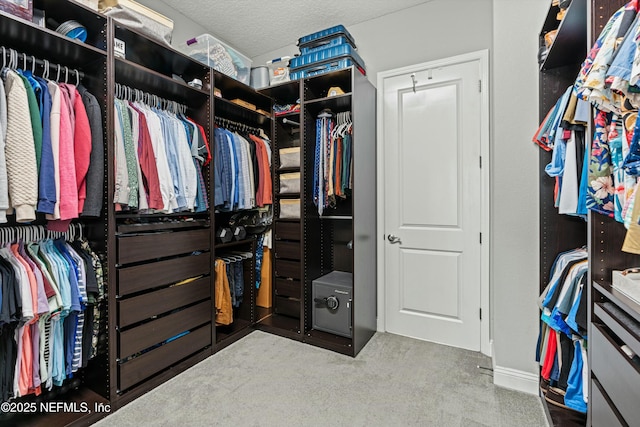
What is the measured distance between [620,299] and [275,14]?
→ 3066 mm

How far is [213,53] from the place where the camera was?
2.46 meters

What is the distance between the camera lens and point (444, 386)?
6.45 feet

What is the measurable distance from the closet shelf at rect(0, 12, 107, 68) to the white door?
2.18 metres

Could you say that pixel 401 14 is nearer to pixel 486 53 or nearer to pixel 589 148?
pixel 486 53

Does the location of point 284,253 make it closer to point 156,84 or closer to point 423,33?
point 156,84

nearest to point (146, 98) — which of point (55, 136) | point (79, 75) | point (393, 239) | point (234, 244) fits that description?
point (79, 75)

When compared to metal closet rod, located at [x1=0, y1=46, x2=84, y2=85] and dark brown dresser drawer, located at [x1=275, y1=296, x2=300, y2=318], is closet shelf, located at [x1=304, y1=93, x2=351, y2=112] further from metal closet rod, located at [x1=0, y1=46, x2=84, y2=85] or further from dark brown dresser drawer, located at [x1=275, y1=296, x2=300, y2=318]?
dark brown dresser drawer, located at [x1=275, y1=296, x2=300, y2=318]

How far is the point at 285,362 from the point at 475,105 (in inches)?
98.0

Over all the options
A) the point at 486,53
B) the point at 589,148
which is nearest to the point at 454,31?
the point at 486,53

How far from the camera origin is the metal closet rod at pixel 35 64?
59.1 inches

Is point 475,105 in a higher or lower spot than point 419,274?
higher

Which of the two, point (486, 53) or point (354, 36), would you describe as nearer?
point (486, 53)

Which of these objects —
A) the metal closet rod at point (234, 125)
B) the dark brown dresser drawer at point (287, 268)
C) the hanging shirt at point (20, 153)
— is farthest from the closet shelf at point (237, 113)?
the dark brown dresser drawer at point (287, 268)

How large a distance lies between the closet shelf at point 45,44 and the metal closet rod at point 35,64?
0.11 ft
